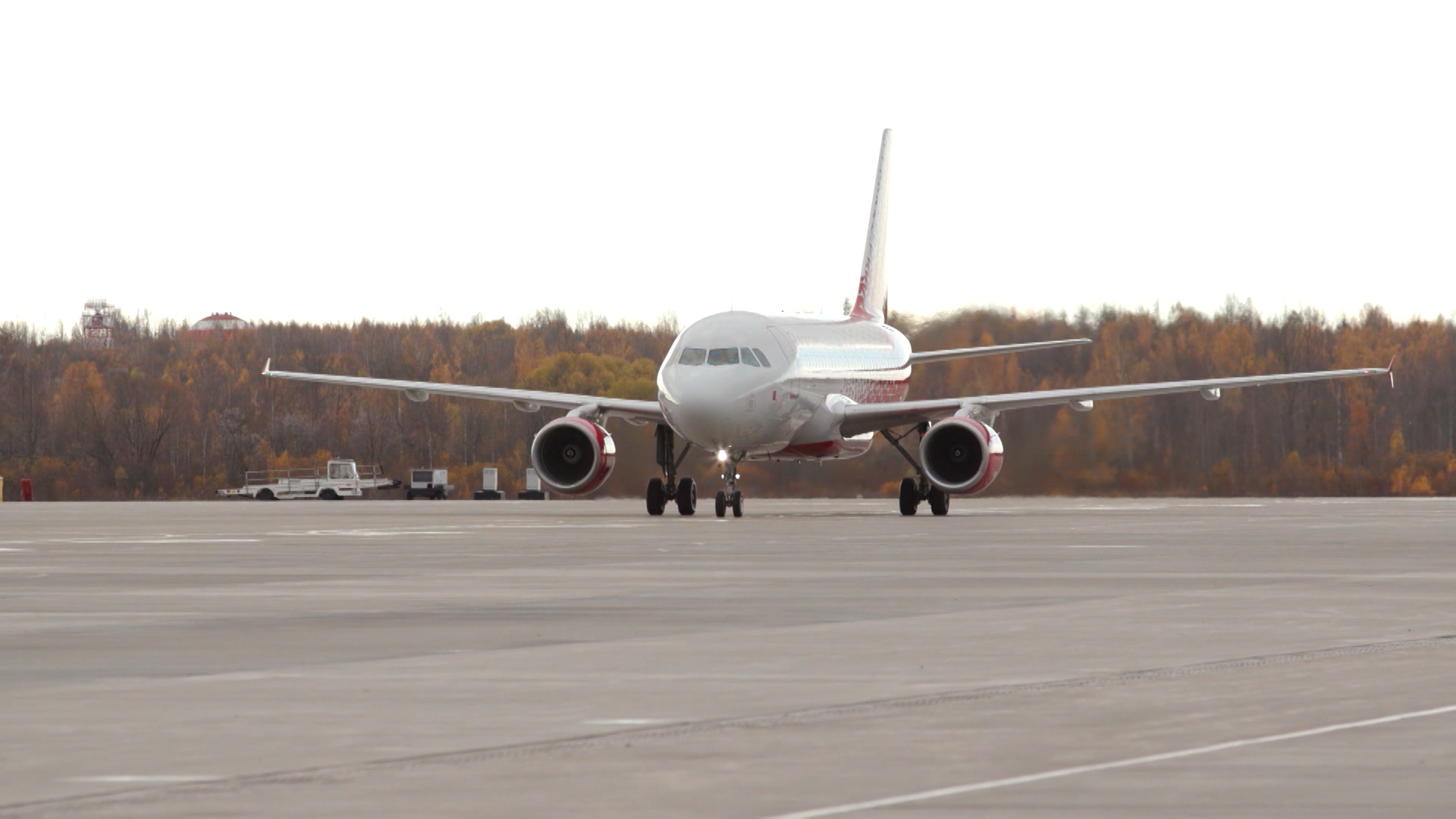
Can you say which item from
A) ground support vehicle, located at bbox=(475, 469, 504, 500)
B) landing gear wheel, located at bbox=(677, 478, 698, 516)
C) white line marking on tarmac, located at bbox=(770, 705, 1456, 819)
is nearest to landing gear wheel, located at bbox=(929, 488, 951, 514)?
landing gear wheel, located at bbox=(677, 478, 698, 516)

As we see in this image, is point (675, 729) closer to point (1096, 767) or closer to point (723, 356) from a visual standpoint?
point (1096, 767)

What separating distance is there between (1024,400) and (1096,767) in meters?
34.7

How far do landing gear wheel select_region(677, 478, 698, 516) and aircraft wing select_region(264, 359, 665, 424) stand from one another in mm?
1583

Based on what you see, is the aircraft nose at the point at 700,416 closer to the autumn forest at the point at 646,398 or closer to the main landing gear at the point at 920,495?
the main landing gear at the point at 920,495

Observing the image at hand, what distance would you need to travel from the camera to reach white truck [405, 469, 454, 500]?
7644 cm

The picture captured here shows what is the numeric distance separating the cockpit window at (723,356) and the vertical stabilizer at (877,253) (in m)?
12.4

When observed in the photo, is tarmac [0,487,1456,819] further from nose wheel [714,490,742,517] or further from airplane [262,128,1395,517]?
airplane [262,128,1395,517]

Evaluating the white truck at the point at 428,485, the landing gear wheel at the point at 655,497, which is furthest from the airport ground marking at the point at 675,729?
the white truck at the point at 428,485

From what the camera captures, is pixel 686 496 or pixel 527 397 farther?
pixel 527 397

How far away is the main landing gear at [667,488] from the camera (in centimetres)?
4159

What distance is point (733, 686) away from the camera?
10797 millimetres

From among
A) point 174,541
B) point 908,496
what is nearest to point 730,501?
point 908,496

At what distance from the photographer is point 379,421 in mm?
107438

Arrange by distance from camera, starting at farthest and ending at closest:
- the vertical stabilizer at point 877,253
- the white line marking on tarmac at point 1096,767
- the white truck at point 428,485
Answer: the white truck at point 428,485 → the vertical stabilizer at point 877,253 → the white line marking on tarmac at point 1096,767
